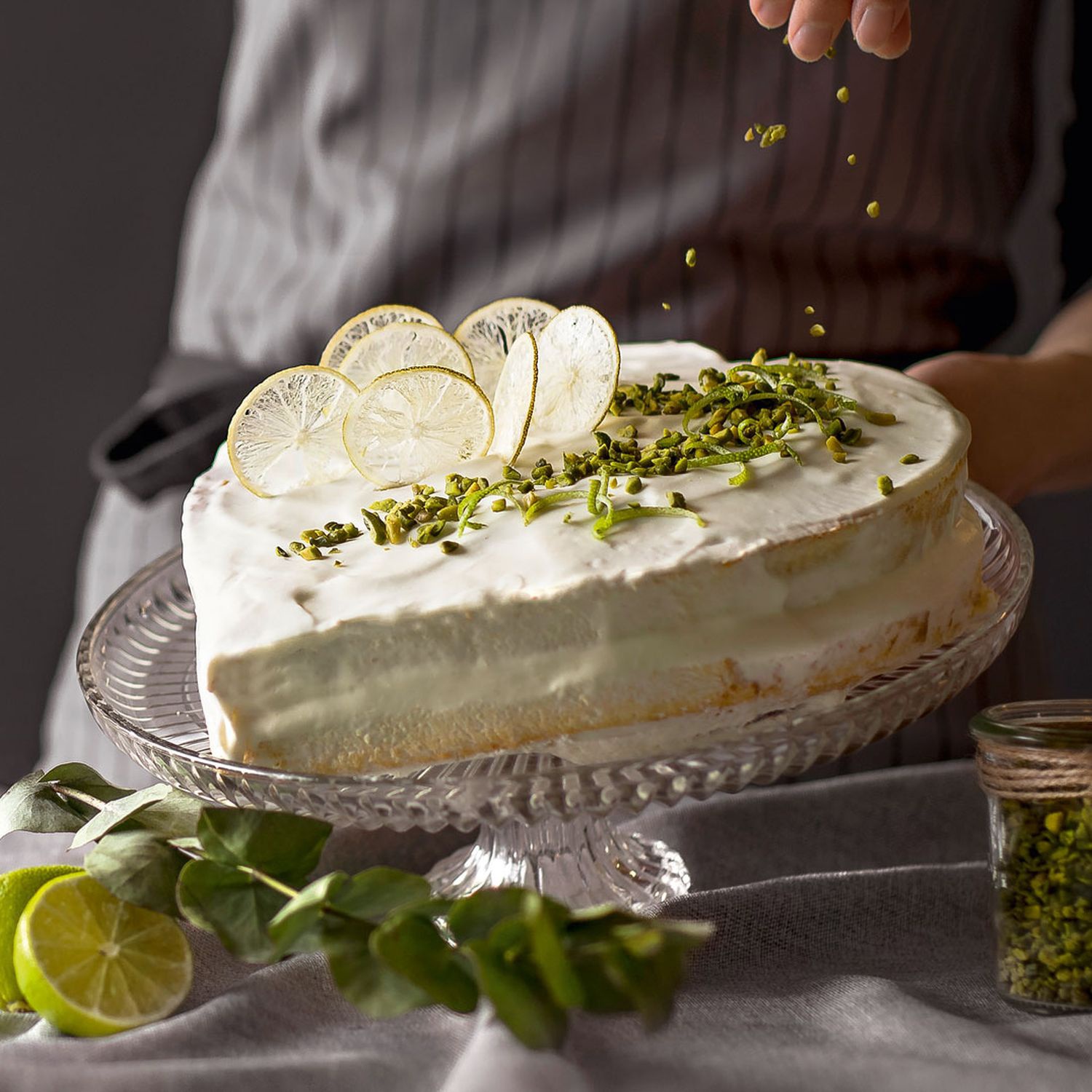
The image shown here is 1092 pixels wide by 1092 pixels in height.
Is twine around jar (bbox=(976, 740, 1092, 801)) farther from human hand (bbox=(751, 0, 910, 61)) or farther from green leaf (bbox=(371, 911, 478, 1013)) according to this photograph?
human hand (bbox=(751, 0, 910, 61))

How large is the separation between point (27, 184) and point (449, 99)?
1399 millimetres

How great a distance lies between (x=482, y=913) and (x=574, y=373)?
0.55 m

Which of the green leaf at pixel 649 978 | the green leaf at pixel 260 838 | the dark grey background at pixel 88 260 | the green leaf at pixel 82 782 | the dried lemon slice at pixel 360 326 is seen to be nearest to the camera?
the green leaf at pixel 649 978

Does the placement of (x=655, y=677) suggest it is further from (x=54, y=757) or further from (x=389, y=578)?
(x=54, y=757)

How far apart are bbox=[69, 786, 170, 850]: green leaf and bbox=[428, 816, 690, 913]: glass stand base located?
298 millimetres

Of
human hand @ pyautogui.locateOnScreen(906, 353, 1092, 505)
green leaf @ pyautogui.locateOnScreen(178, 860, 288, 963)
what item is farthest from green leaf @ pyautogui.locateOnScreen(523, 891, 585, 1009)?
human hand @ pyautogui.locateOnScreen(906, 353, 1092, 505)

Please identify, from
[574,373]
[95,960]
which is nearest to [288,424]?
[574,373]

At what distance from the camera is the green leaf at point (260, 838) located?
3.03 ft

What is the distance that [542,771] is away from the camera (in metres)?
0.90

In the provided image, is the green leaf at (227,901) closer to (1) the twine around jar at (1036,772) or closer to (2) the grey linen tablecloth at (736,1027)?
(2) the grey linen tablecloth at (736,1027)

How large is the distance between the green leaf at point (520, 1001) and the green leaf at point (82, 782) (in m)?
0.52

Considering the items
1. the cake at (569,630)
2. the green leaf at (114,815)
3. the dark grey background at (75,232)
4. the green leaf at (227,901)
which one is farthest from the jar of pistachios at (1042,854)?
the dark grey background at (75,232)

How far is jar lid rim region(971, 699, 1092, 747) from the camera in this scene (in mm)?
970

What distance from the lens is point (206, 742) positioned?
1.14m
